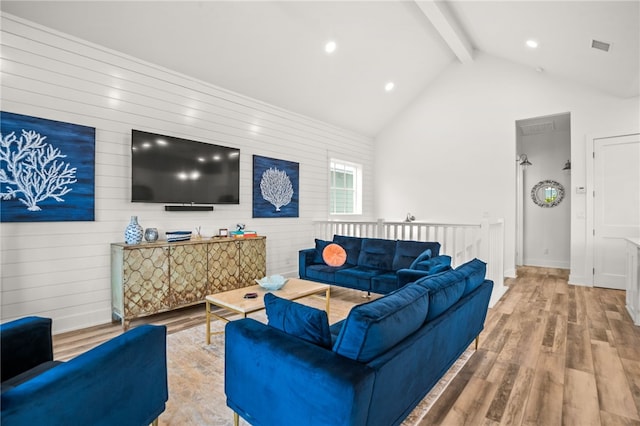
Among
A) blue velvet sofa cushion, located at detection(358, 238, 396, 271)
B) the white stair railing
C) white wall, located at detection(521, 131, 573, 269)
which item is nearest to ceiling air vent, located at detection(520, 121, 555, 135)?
white wall, located at detection(521, 131, 573, 269)

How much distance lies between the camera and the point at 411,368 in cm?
160

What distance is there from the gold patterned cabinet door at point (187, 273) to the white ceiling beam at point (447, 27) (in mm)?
4281

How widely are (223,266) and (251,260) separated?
46cm

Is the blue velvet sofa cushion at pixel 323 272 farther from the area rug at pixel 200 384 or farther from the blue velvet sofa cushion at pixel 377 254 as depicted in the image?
the area rug at pixel 200 384

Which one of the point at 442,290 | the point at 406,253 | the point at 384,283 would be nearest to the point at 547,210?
the point at 406,253

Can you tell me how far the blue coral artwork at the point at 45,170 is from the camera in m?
2.89

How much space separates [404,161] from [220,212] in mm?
4423

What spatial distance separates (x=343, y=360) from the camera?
138cm

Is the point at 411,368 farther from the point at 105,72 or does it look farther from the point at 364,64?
the point at 364,64

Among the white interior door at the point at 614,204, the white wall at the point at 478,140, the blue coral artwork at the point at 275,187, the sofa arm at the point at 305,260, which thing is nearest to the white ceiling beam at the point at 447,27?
the white wall at the point at 478,140

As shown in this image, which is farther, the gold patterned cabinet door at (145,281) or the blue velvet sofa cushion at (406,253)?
the blue velvet sofa cushion at (406,253)

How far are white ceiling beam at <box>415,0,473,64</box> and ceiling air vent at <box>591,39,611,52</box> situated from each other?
1.84 meters

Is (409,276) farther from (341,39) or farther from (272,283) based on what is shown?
(341,39)

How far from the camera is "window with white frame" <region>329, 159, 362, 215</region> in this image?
6.75 m
